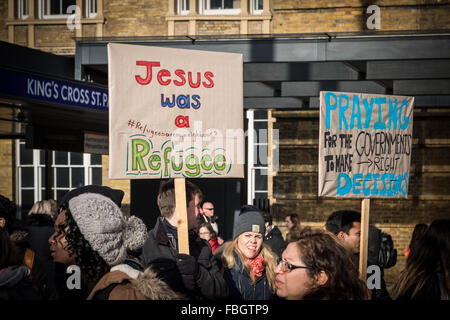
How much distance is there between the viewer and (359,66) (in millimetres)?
10312

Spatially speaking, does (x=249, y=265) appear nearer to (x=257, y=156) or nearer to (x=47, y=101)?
(x=47, y=101)

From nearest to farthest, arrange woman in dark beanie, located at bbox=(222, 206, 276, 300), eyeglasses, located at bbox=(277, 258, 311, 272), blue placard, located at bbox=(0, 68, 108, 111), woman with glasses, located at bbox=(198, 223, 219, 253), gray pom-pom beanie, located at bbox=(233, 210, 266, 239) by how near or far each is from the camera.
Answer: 1. eyeglasses, located at bbox=(277, 258, 311, 272)
2. woman in dark beanie, located at bbox=(222, 206, 276, 300)
3. gray pom-pom beanie, located at bbox=(233, 210, 266, 239)
4. blue placard, located at bbox=(0, 68, 108, 111)
5. woman with glasses, located at bbox=(198, 223, 219, 253)

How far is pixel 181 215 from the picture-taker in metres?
5.17

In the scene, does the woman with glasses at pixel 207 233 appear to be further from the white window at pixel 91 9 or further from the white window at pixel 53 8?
the white window at pixel 53 8

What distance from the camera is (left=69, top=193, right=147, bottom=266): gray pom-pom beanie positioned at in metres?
3.55

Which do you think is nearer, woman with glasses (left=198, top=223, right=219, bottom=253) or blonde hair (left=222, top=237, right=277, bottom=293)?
blonde hair (left=222, top=237, right=277, bottom=293)

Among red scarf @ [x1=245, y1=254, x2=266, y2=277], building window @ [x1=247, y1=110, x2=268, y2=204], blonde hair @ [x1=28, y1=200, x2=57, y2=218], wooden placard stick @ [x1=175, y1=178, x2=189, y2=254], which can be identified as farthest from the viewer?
building window @ [x1=247, y1=110, x2=268, y2=204]

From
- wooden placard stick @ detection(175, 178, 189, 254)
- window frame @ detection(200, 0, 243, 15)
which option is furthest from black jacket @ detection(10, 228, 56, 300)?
window frame @ detection(200, 0, 243, 15)

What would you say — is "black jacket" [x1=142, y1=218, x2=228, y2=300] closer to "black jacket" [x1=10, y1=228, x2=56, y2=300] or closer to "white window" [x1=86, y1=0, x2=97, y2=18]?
"black jacket" [x1=10, y1=228, x2=56, y2=300]

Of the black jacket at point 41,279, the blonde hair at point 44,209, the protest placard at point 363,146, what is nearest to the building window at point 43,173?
the blonde hair at point 44,209
